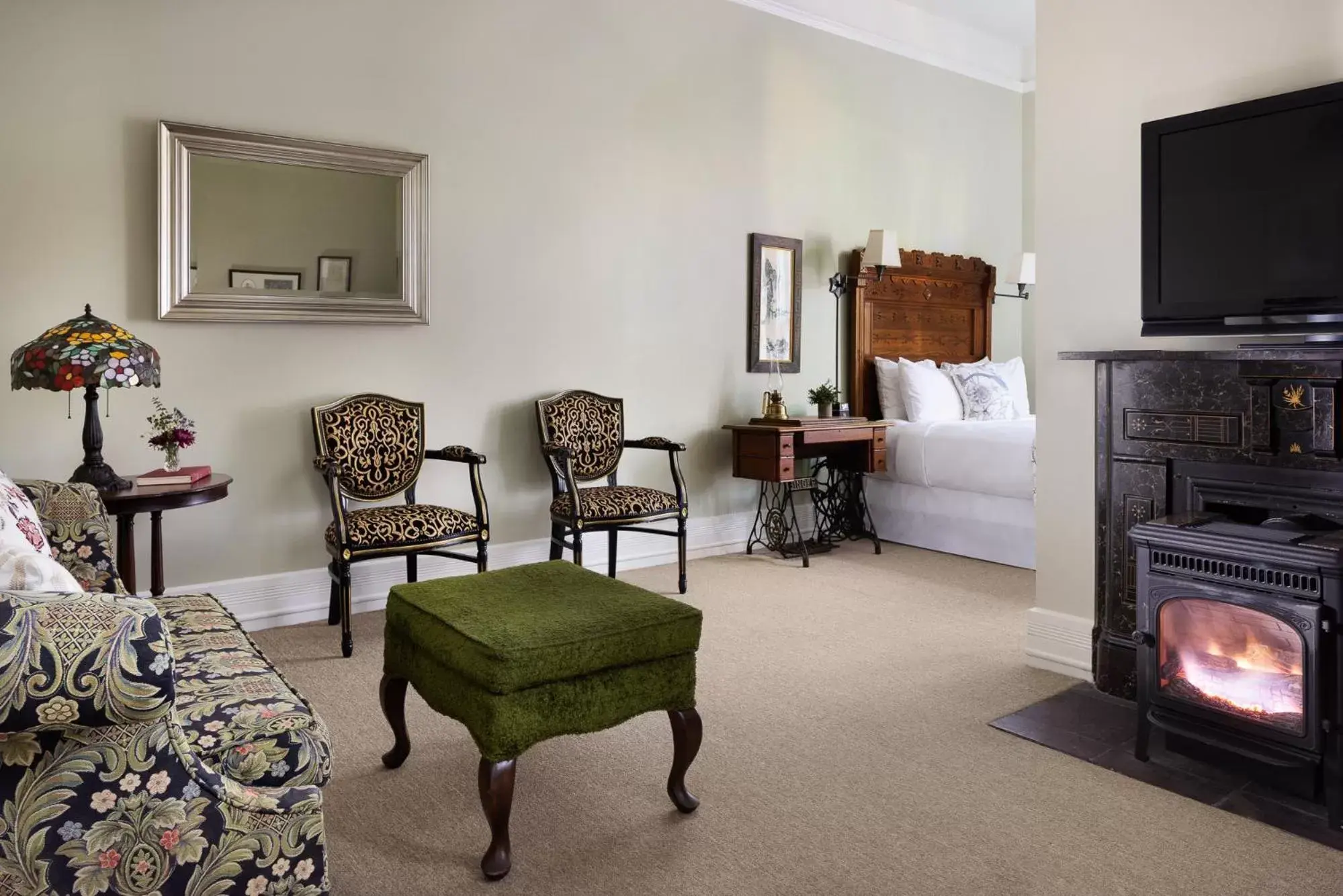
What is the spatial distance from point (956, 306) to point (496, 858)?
5588mm

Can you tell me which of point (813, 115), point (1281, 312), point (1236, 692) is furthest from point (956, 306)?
point (1236, 692)

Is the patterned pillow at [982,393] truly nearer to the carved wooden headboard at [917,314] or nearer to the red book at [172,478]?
the carved wooden headboard at [917,314]

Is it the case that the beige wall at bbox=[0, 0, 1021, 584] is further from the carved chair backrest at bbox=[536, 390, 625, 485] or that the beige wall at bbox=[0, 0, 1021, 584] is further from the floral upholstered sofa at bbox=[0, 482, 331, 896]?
the floral upholstered sofa at bbox=[0, 482, 331, 896]

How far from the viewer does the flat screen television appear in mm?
2605

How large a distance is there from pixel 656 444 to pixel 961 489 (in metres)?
1.80

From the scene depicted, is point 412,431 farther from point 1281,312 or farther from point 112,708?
point 1281,312

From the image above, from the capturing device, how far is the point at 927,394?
5.96m

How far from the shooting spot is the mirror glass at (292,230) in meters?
3.85

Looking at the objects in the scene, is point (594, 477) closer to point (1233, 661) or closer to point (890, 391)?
point (890, 391)

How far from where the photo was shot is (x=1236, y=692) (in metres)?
2.44

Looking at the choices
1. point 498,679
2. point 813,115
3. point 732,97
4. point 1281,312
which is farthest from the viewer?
point 813,115

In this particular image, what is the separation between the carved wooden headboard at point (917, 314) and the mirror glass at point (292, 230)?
Answer: 305 cm

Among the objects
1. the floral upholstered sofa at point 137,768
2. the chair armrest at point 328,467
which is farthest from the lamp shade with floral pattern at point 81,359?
the floral upholstered sofa at point 137,768

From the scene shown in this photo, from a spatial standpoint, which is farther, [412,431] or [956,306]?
[956,306]
